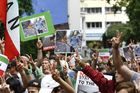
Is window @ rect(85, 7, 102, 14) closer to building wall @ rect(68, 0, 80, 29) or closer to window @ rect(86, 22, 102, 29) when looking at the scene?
window @ rect(86, 22, 102, 29)

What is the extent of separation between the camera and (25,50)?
2612 cm

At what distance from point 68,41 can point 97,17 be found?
7320 cm

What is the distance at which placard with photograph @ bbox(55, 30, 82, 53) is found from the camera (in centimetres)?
1678

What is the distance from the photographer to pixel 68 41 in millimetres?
17938

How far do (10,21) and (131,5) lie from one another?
22252mm

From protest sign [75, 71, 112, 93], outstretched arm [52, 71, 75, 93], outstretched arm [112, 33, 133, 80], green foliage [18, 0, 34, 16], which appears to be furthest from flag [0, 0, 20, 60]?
green foliage [18, 0, 34, 16]

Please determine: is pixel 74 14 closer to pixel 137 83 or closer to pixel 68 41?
pixel 68 41

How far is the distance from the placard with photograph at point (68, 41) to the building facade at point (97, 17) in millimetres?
70290

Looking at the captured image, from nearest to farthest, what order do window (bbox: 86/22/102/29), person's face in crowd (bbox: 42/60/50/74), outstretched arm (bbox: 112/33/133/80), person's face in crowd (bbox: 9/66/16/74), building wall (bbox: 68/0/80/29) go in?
outstretched arm (bbox: 112/33/133/80) → person's face in crowd (bbox: 42/60/50/74) → person's face in crowd (bbox: 9/66/16/74) → building wall (bbox: 68/0/80/29) → window (bbox: 86/22/102/29)

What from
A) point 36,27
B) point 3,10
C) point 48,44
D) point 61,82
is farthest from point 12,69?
point 48,44

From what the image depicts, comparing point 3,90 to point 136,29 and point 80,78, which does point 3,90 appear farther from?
point 136,29

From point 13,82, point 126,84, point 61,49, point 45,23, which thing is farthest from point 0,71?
point 61,49

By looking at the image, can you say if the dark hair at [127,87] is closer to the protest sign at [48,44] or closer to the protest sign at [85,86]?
the protest sign at [85,86]

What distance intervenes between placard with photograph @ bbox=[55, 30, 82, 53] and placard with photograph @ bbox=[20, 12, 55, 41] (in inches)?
67.8
